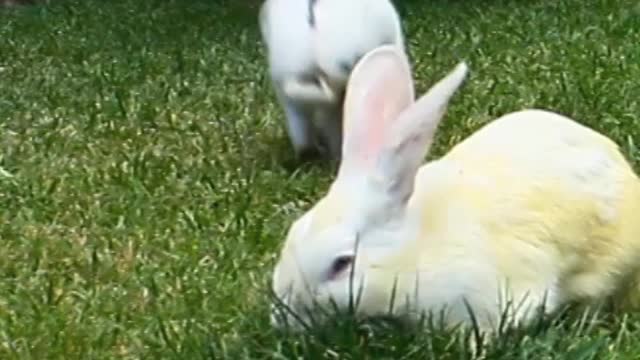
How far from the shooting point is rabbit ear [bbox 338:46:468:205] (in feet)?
10.2

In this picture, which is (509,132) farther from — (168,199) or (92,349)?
(168,199)

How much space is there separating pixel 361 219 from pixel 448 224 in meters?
0.19

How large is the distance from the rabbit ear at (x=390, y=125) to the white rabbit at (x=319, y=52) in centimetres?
163

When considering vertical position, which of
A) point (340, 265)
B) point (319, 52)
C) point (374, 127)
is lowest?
point (319, 52)

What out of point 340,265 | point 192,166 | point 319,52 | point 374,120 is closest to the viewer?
point 340,265

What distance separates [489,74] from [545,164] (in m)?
3.45

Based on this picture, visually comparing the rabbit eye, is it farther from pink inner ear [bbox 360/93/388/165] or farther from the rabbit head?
pink inner ear [bbox 360/93/388/165]

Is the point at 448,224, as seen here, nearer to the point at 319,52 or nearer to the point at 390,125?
the point at 390,125

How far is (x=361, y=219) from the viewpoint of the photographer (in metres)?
3.11

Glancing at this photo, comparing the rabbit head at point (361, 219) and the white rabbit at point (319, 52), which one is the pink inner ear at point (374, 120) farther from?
the white rabbit at point (319, 52)

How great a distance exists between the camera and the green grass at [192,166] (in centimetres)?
340

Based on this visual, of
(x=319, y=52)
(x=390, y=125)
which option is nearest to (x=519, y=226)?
(x=390, y=125)

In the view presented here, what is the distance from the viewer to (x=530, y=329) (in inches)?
126

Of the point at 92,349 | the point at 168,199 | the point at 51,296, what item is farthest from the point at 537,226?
the point at 168,199
